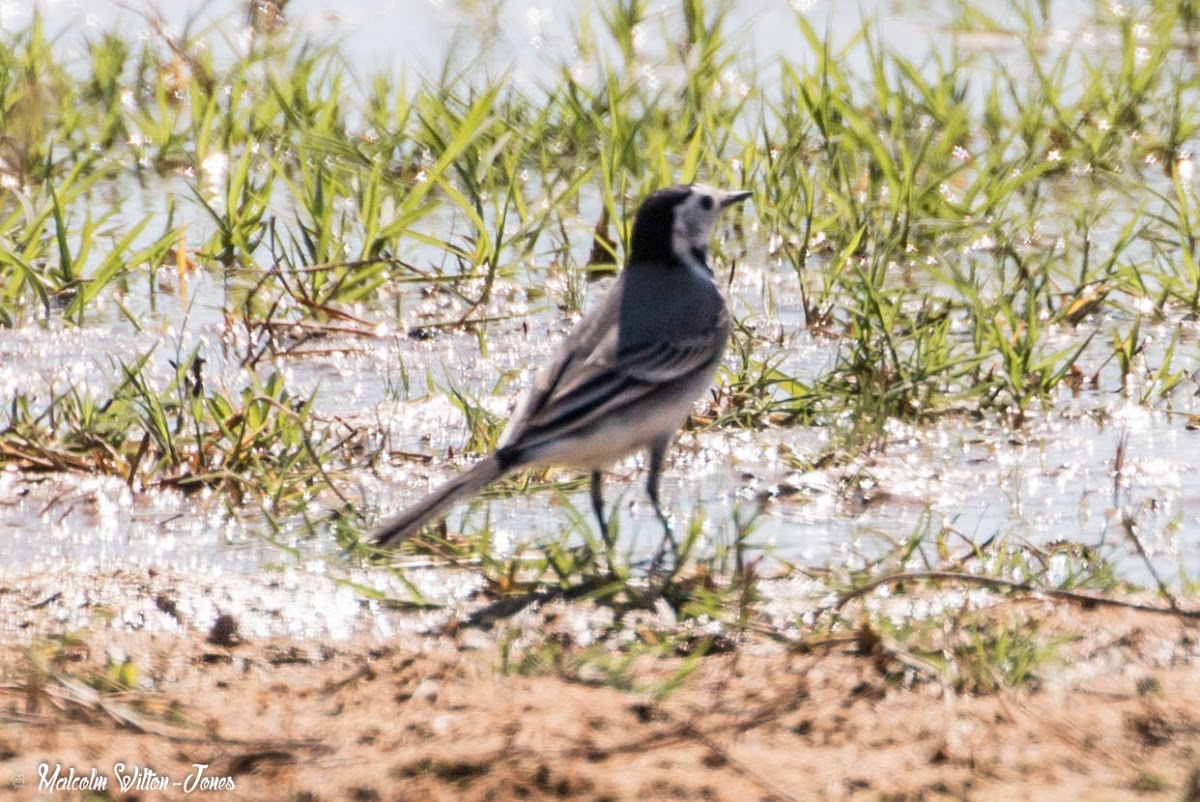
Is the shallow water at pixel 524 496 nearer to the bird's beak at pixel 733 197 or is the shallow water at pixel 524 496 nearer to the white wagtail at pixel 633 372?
the white wagtail at pixel 633 372

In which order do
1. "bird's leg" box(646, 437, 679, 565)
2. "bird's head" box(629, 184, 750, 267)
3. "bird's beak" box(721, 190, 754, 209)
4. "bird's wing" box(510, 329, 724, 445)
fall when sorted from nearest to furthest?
"bird's wing" box(510, 329, 724, 445)
"bird's leg" box(646, 437, 679, 565)
"bird's head" box(629, 184, 750, 267)
"bird's beak" box(721, 190, 754, 209)

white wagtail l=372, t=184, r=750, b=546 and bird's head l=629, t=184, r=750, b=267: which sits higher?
bird's head l=629, t=184, r=750, b=267

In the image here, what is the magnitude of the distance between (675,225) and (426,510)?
1.82 m

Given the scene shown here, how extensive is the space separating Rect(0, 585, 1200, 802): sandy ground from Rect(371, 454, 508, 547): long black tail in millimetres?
356

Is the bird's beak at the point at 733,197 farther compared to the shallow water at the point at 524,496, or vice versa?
the bird's beak at the point at 733,197

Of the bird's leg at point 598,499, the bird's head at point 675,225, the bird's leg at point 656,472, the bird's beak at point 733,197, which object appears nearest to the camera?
the bird's leg at point 598,499

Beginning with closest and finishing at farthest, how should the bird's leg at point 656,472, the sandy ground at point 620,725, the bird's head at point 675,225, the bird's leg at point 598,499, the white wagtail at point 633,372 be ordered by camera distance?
the sandy ground at point 620,725 < the white wagtail at point 633,372 < the bird's leg at point 598,499 < the bird's leg at point 656,472 < the bird's head at point 675,225

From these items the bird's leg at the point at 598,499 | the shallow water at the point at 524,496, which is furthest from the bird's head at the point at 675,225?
the bird's leg at the point at 598,499

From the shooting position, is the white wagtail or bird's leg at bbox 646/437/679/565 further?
bird's leg at bbox 646/437/679/565

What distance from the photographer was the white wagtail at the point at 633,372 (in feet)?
16.9

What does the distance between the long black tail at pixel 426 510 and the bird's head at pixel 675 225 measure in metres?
1.58

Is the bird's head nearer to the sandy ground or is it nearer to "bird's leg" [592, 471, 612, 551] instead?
"bird's leg" [592, 471, 612, 551]

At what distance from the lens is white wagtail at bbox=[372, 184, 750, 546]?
16.9ft

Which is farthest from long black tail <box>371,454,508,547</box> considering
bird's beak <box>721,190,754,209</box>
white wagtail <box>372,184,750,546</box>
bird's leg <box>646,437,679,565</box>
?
bird's beak <box>721,190,754,209</box>
